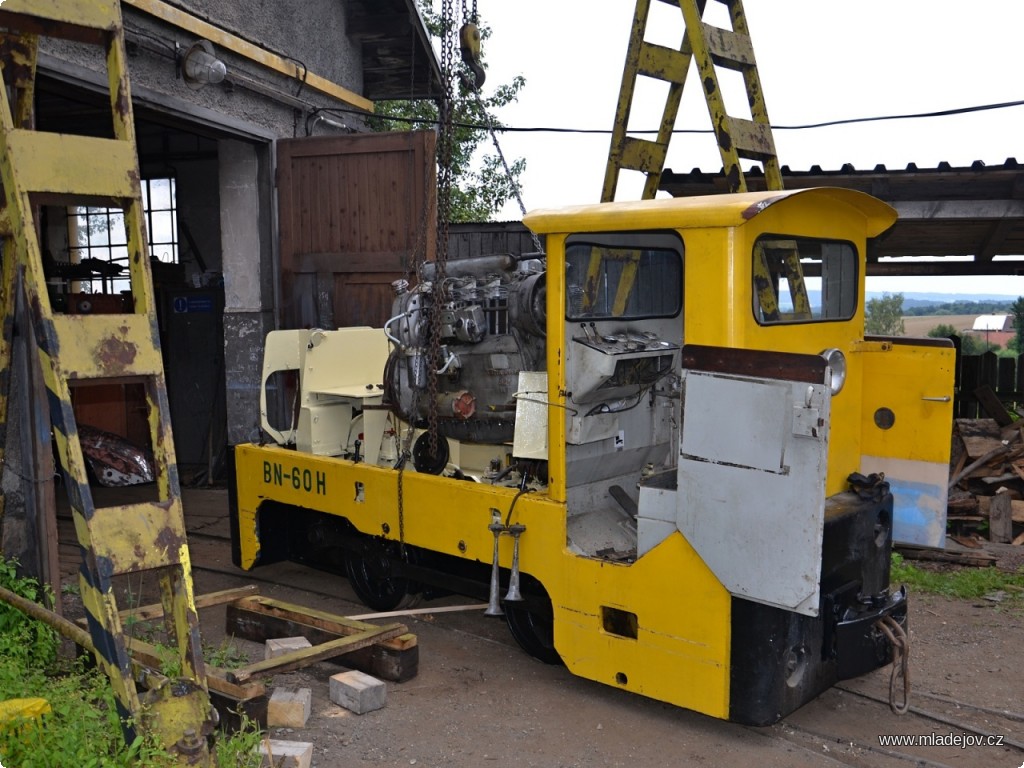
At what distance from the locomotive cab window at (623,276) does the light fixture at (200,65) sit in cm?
467

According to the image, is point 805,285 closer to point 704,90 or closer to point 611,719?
point 704,90

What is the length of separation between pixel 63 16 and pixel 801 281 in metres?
3.66

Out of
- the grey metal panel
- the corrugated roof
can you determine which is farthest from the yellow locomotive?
the corrugated roof

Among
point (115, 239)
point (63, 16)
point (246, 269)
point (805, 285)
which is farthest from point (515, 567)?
point (115, 239)

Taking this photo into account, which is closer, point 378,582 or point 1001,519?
point 378,582

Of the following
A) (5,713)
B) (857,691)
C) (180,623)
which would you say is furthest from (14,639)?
(857,691)

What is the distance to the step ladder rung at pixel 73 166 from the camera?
3.91m

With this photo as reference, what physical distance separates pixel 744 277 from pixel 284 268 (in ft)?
20.4

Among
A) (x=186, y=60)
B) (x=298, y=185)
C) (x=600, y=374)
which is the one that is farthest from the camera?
(x=298, y=185)

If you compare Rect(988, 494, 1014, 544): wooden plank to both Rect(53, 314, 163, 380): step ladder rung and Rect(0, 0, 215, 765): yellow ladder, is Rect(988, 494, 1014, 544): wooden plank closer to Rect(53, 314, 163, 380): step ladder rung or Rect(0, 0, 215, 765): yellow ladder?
Rect(0, 0, 215, 765): yellow ladder

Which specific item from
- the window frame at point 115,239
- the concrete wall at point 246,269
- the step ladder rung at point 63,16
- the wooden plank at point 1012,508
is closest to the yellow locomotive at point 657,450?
the step ladder rung at point 63,16

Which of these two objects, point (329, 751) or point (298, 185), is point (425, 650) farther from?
point (298, 185)

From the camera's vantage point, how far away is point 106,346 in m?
3.88

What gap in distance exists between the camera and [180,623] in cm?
386
